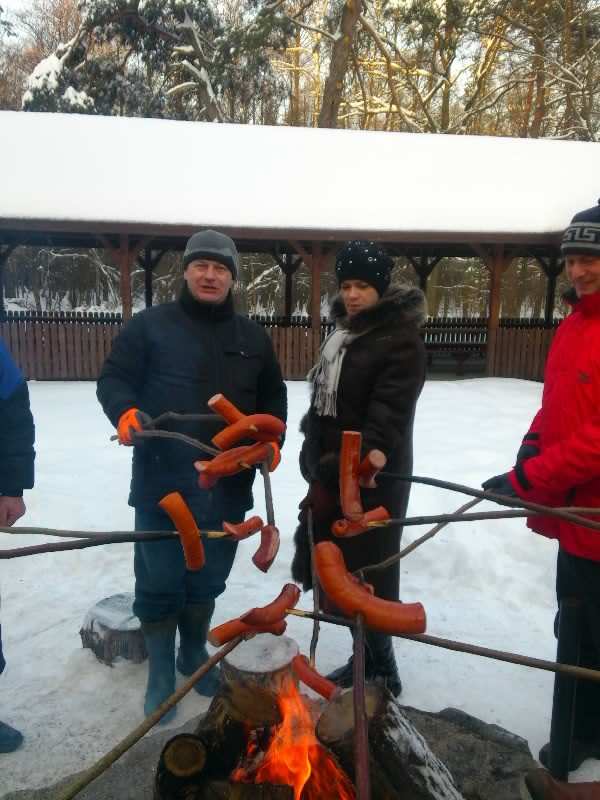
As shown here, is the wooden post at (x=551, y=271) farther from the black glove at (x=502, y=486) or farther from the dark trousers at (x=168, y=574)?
the dark trousers at (x=168, y=574)

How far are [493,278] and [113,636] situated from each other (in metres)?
9.61

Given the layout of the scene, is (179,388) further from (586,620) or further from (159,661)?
(586,620)

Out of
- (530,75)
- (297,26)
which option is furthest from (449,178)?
(530,75)

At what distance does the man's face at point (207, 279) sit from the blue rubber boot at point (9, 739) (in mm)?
1676

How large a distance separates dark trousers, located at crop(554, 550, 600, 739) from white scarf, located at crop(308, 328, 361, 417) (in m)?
0.90

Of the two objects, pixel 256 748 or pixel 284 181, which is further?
pixel 284 181

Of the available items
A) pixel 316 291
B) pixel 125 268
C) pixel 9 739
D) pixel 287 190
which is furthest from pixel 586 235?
pixel 287 190

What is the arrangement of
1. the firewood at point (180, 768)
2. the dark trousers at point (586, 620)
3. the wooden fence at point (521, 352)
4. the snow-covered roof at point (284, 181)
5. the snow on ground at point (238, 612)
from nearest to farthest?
the firewood at point (180, 768)
the dark trousers at point (586, 620)
the snow on ground at point (238, 612)
the snow-covered roof at point (284, 181)
the wooden fence at point (521, 352)

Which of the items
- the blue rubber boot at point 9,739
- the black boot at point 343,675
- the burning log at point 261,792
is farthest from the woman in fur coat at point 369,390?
the blue rubber boot at point 9,739

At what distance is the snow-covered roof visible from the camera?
9.06 meters

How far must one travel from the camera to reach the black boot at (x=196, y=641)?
7.85ft

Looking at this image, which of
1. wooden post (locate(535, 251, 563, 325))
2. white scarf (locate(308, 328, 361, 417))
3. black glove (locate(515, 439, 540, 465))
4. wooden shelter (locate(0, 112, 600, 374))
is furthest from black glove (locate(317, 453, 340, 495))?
wooden post (locate(535, 251, 563, 325))

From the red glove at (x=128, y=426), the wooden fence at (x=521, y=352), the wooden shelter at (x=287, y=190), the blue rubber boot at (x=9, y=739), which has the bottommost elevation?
the blue rubber boot at (x=9, y=739)

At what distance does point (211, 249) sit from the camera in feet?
6.76
